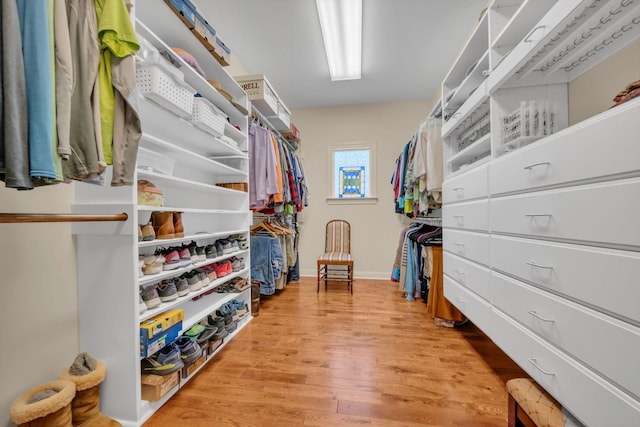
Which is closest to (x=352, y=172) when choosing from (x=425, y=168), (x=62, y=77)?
(x=425, y=168)

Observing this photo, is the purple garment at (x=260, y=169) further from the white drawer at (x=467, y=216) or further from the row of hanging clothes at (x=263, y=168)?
the white drawer at (x=467, y=216)

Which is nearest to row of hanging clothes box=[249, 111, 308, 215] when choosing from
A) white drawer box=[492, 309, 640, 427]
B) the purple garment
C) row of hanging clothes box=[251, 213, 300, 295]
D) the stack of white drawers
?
the purple garment

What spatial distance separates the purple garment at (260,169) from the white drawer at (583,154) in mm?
1770

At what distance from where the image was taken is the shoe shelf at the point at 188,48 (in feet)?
4.14

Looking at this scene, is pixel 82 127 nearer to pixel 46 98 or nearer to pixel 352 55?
pixel 46 98

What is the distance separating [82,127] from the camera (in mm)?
763

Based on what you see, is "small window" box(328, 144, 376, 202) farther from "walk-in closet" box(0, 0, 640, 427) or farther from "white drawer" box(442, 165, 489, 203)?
"white drawer" box(442, 165, 489, 203)

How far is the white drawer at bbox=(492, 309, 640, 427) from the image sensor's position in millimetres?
614

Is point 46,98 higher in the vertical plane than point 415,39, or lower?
lower

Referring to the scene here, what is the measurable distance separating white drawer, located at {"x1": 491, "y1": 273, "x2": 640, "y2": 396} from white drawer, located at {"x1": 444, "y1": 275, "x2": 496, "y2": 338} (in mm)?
220

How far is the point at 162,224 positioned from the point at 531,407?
1.74 meters

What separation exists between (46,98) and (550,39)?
5.73ft

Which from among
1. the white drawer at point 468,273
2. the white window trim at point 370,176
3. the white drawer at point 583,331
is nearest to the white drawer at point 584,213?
the white drawer at point 583,331

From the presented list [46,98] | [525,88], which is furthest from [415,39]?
[46,98]
